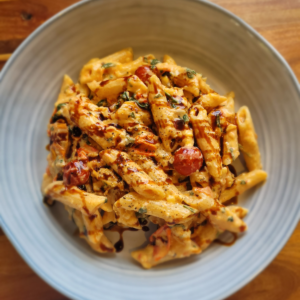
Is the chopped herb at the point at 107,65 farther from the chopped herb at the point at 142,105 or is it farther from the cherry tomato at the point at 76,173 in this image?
the cherry tomato at the point at 76,173

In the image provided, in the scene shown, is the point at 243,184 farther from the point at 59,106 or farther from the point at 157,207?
the point at 59,106

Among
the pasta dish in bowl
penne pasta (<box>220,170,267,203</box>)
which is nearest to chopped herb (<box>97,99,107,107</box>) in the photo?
the pasta dish in bowl

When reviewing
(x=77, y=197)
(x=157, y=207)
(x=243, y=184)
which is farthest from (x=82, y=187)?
(x=243, y=184)

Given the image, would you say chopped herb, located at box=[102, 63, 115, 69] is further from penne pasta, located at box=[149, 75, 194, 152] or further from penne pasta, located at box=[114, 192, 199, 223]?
penne pasta, located at box=[114, 192, 199, 223]

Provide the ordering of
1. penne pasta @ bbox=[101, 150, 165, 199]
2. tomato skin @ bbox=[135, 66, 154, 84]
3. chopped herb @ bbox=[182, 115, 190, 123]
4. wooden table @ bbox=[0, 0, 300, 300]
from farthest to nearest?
wooden table @ bbox=[0, 0, 300, 300]
tomato skin @ bbox=[135, 66, 154, 84]
chopped herb @ bbox=[182, 115, 190, 123]
penne pasta @ bbox=[101, 150, 165, 199]

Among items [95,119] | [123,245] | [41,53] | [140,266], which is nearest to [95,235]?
[123,245]

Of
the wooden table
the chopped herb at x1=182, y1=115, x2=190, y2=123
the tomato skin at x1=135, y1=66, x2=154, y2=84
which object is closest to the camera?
the chopped herb at x1=182, y1=115, x2=190, y2=123

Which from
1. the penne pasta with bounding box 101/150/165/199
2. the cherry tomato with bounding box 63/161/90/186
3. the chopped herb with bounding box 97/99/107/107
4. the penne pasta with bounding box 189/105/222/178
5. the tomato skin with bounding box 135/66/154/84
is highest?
the tomato skin with bounding box 135/66/154/84

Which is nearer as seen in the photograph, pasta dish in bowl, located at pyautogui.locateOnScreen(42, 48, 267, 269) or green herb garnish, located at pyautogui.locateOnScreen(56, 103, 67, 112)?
pasta dish in bowl, located at pyautogui.locateOnScreen(42, 48, 267, 269)
